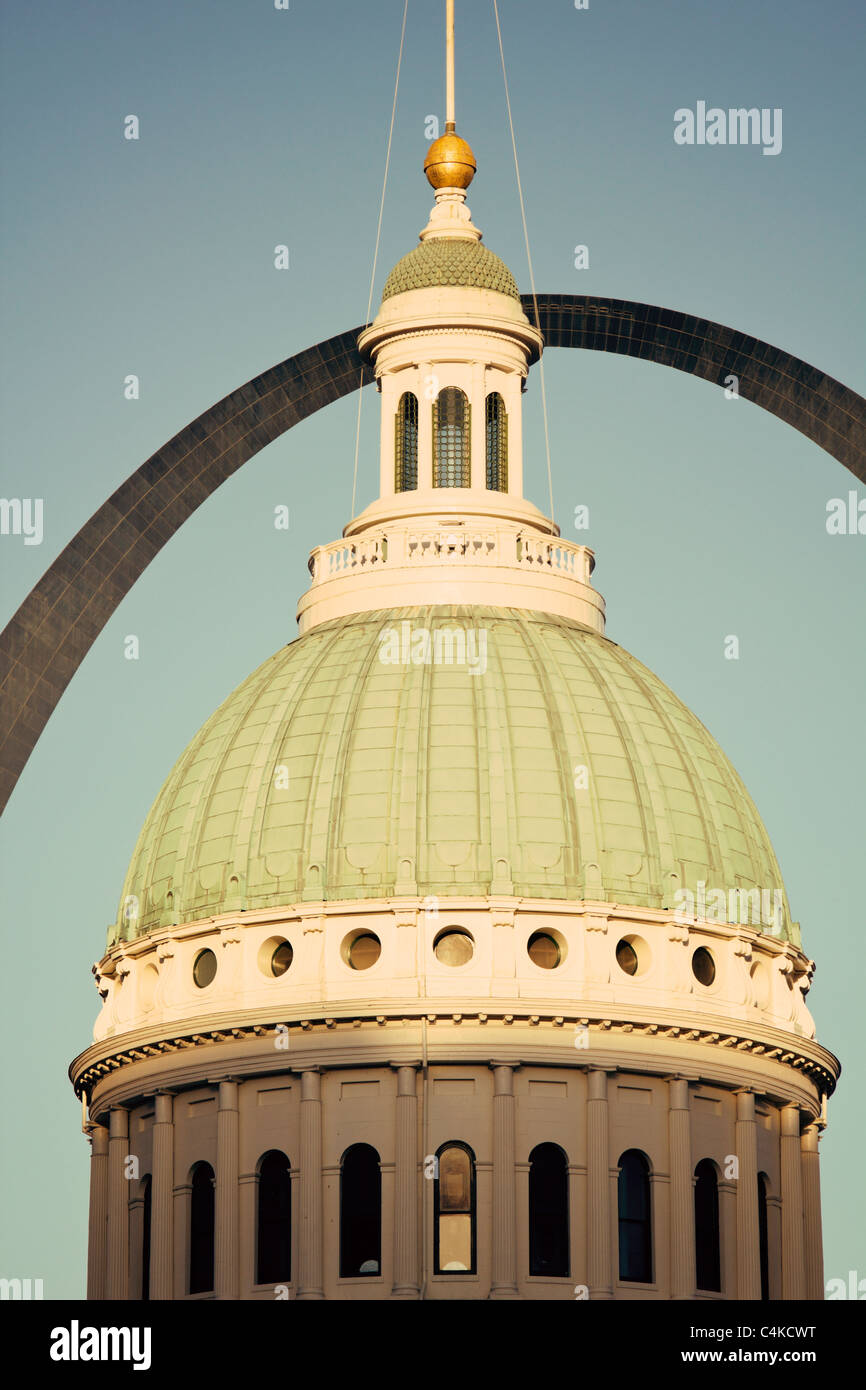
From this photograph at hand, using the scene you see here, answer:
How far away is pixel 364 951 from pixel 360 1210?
713cm

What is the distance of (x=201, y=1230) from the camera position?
346 ft

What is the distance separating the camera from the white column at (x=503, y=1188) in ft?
331

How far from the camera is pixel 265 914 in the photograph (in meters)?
105

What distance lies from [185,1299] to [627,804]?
18507mm

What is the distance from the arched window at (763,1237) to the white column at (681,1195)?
2.86m

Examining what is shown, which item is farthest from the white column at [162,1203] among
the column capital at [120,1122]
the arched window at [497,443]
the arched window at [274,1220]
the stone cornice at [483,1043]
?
the arched window at [497,443]

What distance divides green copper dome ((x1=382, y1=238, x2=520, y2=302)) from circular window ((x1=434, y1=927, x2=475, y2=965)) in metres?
23.0

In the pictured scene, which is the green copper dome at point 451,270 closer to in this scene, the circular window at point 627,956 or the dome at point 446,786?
the dome at point 446,786

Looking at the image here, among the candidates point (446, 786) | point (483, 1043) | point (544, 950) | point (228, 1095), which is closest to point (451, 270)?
point (446, 786)

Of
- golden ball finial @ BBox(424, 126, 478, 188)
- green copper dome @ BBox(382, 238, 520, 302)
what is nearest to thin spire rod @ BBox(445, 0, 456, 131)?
golden ball finial @ BBox(424, 126, 478, 188)

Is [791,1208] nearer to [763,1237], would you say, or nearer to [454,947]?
[763,1237]
